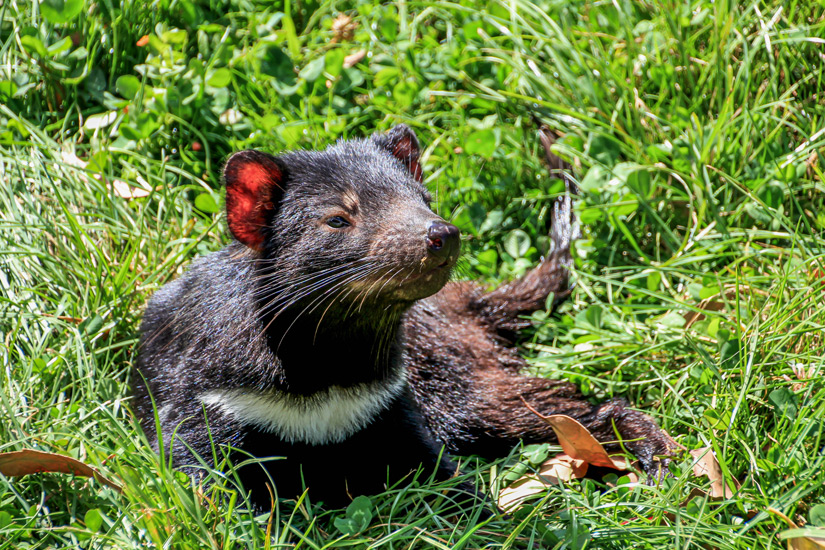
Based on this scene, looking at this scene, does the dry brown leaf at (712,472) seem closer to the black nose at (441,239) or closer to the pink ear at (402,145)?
Result: the black nose at (441,239)

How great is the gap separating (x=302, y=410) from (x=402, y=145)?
1076 mm

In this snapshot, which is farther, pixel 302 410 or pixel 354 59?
pixel 354 59

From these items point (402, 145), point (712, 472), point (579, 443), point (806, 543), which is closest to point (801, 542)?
point (806, 543)

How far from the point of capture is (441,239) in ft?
8.63

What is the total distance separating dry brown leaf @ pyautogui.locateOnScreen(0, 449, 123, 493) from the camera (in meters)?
2.76

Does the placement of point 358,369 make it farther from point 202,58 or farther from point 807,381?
point 202,58

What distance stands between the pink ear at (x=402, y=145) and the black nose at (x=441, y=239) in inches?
27.3

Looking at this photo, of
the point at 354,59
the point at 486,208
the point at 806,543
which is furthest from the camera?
the point at 354,59

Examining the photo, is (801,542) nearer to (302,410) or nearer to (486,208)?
(302,410)

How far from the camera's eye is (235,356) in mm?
2904

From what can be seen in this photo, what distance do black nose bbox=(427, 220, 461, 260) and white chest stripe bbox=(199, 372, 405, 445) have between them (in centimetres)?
66

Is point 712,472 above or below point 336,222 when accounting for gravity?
below

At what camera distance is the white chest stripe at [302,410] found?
9.58 feet

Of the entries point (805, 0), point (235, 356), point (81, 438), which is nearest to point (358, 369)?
point (235, 356)
